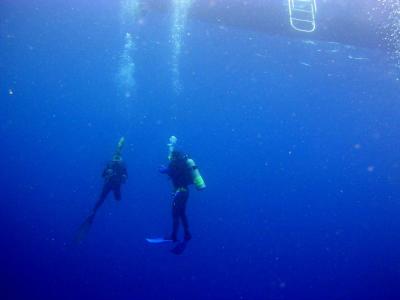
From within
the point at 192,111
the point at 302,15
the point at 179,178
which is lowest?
the point at 192,111

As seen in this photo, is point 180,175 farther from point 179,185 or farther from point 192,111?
point 192,111

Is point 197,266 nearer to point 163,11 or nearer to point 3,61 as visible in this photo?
point 163,11

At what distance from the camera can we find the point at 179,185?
27.4ft

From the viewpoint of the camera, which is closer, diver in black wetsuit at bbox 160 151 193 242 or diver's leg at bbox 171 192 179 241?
diver in black wetsuit at bbox 160 151 193 242

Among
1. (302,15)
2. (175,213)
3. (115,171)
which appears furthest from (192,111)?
(175,213)

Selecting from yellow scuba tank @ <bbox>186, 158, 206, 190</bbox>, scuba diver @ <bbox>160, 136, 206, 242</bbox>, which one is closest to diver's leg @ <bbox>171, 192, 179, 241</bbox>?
scuba diver @ <bbox>160, 136, 206, 242</bbox>

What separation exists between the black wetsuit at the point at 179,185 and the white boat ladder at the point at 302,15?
5.72m

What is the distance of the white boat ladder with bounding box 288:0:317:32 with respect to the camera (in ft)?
35.3

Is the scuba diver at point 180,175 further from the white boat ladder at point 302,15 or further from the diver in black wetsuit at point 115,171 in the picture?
the white boat ladder at point 302,15

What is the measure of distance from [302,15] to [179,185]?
814cm

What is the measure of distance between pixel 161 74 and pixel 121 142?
22.4 m

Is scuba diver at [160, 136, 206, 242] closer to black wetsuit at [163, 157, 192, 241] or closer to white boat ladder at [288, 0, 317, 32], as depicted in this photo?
black wetsuit at [163, 157, 192, 241]

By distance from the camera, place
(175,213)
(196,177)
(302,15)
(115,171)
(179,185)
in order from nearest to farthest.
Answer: (196,177) → (179,185) → (175,213) → (115,171) → (302,15)

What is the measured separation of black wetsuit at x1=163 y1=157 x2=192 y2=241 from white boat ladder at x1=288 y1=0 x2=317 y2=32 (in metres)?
5.72
